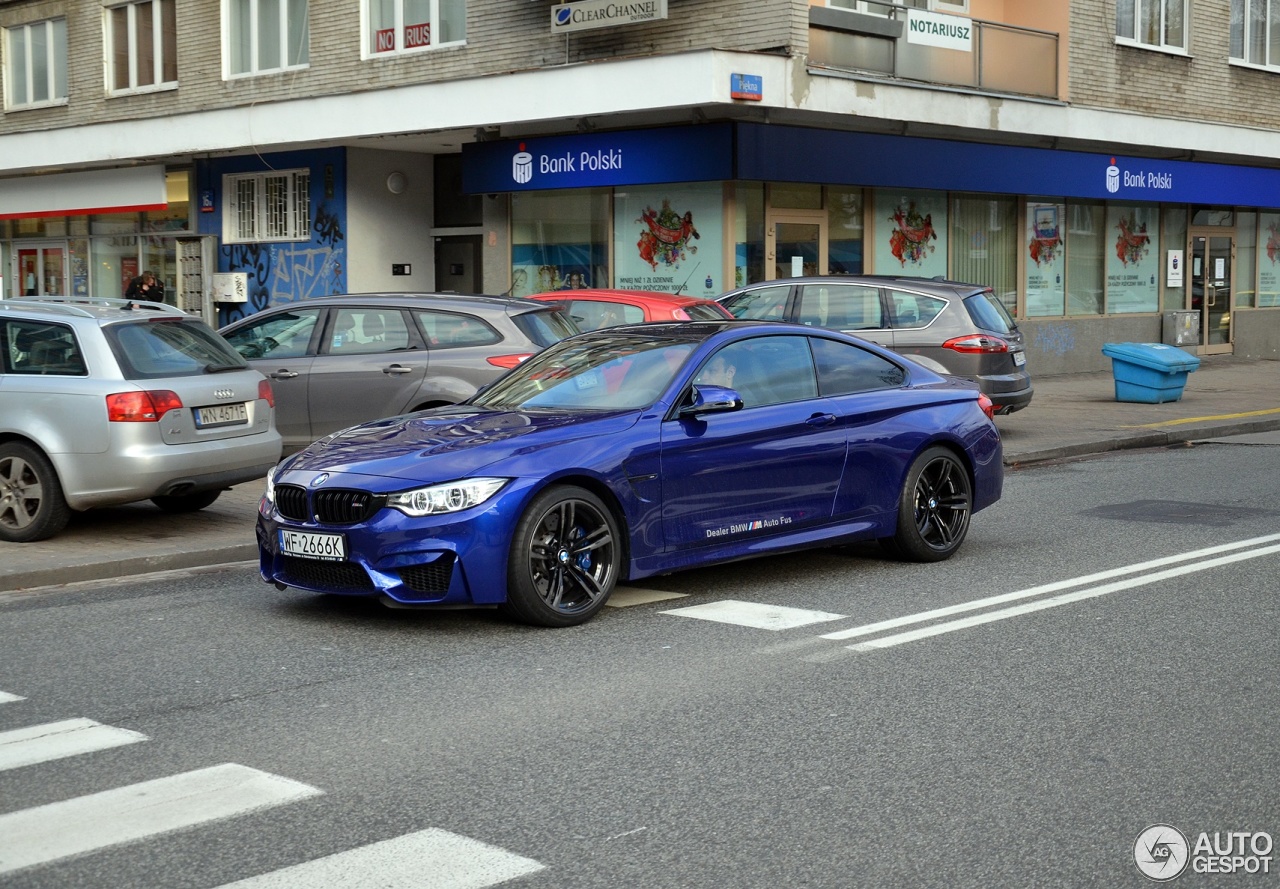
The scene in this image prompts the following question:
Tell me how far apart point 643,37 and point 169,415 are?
41.6ft

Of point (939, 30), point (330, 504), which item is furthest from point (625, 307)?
point (939, 30)

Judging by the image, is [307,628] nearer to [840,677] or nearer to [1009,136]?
[840,677]

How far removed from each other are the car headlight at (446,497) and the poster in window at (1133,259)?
73.2 ft

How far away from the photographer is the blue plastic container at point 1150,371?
797 inches

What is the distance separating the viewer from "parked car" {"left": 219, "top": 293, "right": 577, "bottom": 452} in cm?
1227

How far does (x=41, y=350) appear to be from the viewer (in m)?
9.91

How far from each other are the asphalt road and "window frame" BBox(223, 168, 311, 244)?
694 inches

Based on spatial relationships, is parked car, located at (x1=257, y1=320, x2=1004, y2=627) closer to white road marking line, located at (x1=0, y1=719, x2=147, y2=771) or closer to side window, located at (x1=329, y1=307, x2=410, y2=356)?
white road marking line, located at (x1=0, y1=719, x2=147, y2=771)

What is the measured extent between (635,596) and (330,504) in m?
1.76

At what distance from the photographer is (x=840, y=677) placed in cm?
627

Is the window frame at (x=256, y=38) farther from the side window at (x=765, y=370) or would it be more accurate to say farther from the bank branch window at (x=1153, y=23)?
the side window at (x=765, y=370)

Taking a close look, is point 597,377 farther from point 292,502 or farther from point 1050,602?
point 1050,602

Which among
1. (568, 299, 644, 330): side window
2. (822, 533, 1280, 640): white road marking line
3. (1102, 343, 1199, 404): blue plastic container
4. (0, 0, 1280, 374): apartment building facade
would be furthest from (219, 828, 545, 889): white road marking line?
(1102, 343, 1199, 404): blue plastic container

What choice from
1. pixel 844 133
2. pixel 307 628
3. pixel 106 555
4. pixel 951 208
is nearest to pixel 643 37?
pixel 844 133
